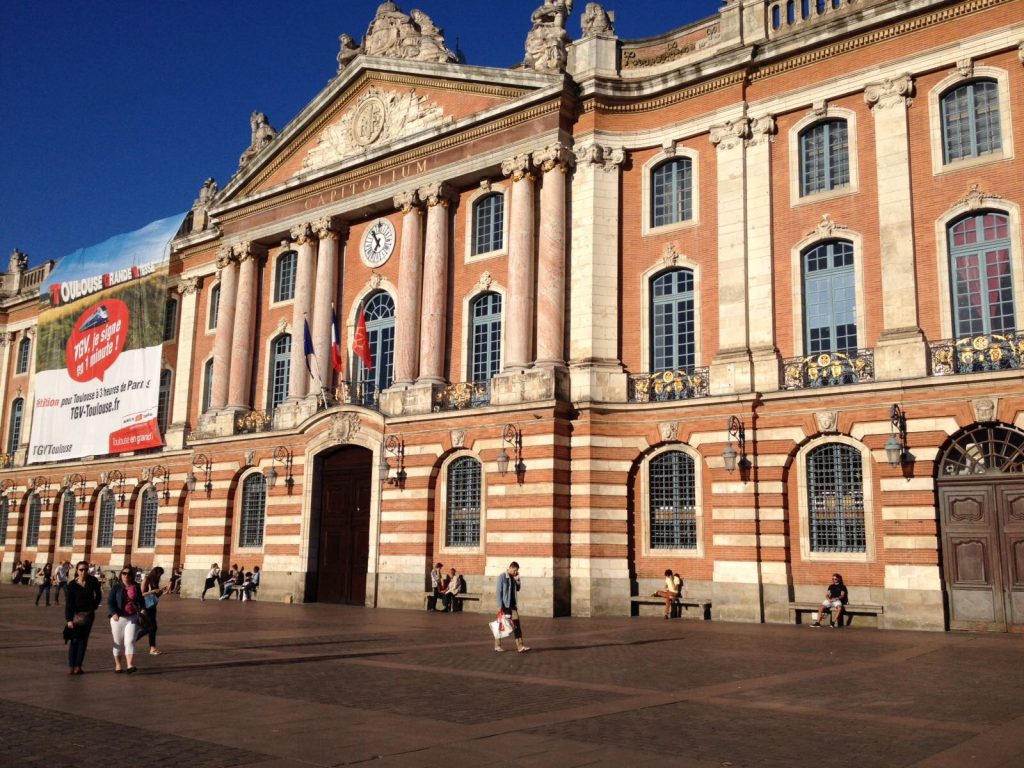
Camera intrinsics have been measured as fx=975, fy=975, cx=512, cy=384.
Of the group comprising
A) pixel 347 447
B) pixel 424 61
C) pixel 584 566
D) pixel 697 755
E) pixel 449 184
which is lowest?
pixel 697 755

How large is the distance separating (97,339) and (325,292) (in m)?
16.7

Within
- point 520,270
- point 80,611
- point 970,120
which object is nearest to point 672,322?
point 520,270

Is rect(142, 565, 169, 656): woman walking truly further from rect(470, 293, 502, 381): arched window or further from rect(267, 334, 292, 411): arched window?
rect(267, 334, 292, 411): arched window

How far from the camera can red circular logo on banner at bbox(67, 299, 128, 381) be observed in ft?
146

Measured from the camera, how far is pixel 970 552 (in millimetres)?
22578

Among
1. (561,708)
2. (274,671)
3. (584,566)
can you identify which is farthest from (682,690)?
(584,566)

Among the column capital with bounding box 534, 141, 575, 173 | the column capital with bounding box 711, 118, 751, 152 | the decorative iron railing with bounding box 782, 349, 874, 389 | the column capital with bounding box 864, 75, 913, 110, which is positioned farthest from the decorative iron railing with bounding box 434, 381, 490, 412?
the column capital with bounding box 864, 75, 913, 110

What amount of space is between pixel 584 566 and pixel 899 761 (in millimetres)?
18212

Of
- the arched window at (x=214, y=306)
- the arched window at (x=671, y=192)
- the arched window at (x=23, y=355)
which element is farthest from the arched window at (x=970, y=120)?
the arched window at (x=23, y=355)

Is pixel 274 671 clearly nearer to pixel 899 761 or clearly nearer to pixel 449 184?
pixel 899 761

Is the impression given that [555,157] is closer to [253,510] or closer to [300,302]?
[300,302]

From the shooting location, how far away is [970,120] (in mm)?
24516

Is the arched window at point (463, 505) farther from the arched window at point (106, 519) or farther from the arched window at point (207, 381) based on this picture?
the arched window at point (106, 519)

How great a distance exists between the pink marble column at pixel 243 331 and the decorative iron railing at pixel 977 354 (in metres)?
24.4
